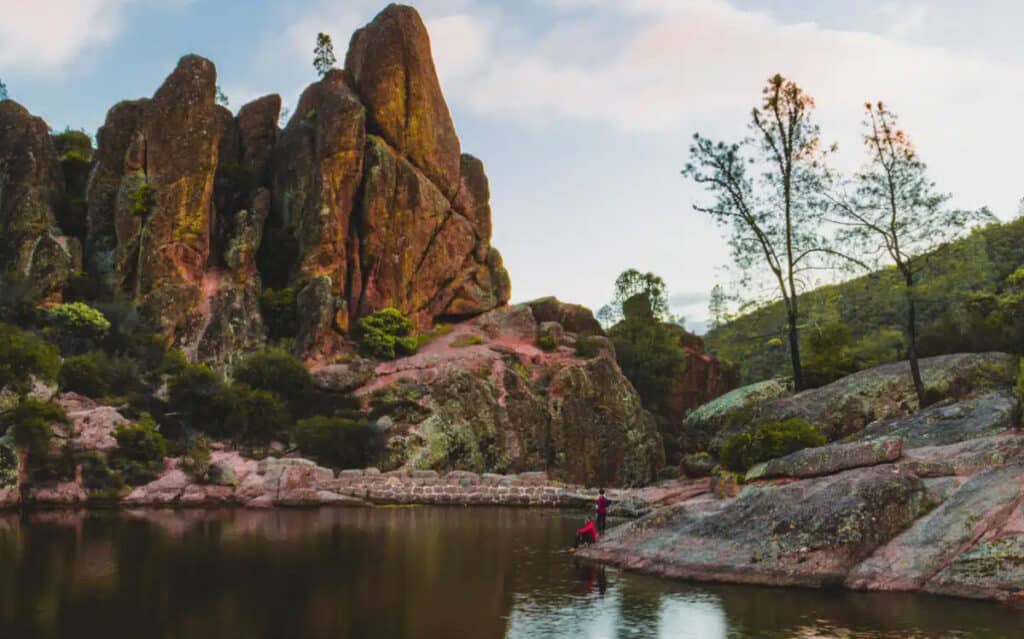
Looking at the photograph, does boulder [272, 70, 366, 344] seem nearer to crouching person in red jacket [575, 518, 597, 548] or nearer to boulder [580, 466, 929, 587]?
crouching person in red jacket [575, 518, 597, 548]

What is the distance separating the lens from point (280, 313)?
→ 62.9 metres

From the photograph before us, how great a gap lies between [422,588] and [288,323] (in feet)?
152

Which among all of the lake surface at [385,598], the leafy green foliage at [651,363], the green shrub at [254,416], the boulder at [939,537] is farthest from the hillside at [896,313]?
the leafy green foliage at [651,363]

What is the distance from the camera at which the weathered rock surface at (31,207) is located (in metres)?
59.4

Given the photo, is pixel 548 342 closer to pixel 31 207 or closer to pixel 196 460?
pixel 196 460

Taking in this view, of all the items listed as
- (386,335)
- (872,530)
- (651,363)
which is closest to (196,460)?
(386,335)

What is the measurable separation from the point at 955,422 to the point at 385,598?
1985 centimetres

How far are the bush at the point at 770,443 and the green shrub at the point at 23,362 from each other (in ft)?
99.5

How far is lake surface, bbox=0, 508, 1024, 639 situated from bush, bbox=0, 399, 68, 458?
9.84m

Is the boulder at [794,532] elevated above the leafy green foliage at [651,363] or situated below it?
below

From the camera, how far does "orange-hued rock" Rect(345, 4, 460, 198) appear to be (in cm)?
7125

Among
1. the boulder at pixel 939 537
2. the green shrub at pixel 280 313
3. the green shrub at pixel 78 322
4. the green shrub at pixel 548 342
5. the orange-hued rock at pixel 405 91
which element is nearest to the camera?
the boulder at pixel 939 537

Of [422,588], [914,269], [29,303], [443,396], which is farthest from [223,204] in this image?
[422,588]

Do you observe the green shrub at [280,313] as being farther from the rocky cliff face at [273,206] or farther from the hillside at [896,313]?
the hillside at [896,313]
